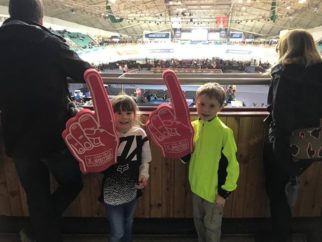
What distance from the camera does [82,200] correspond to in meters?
2.02

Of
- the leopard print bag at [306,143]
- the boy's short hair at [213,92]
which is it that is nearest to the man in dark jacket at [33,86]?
the boy's short hair at [213,92]

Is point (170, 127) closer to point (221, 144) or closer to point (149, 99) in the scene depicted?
point (221, 144)

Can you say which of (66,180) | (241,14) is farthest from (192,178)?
(241,14)

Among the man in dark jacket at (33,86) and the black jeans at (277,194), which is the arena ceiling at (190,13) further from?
the black jeans at (277,194)

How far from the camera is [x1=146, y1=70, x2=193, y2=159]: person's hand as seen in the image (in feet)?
4.39

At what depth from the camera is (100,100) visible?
49.7 inches

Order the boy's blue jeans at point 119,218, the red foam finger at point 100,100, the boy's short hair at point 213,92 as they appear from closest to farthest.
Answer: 1. the red foam finger at point 100,100
2. the boy's short hair at point 213,92
3. the boy's blue jeans at point 119,218

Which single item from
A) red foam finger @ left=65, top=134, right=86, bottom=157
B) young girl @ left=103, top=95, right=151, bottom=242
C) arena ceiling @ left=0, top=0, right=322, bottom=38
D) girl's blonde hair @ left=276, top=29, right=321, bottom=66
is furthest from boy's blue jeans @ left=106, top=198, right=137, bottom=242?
arena ceiling @ left=0, top=0, right=322, bottom=38

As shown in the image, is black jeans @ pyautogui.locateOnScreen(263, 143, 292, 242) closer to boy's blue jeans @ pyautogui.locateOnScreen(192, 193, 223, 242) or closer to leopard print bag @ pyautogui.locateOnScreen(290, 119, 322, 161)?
leopard print bag @ pyautogui.locateOnScreen(290, 119, 322, 161)

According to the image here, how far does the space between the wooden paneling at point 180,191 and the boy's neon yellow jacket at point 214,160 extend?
1.19ft

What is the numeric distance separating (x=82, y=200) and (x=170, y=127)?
985 millimetres

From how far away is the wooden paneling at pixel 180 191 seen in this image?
189cm

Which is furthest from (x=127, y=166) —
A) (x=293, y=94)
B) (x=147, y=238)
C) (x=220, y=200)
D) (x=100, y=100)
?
(x=293, y=94)

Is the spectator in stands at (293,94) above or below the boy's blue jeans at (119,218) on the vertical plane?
above
